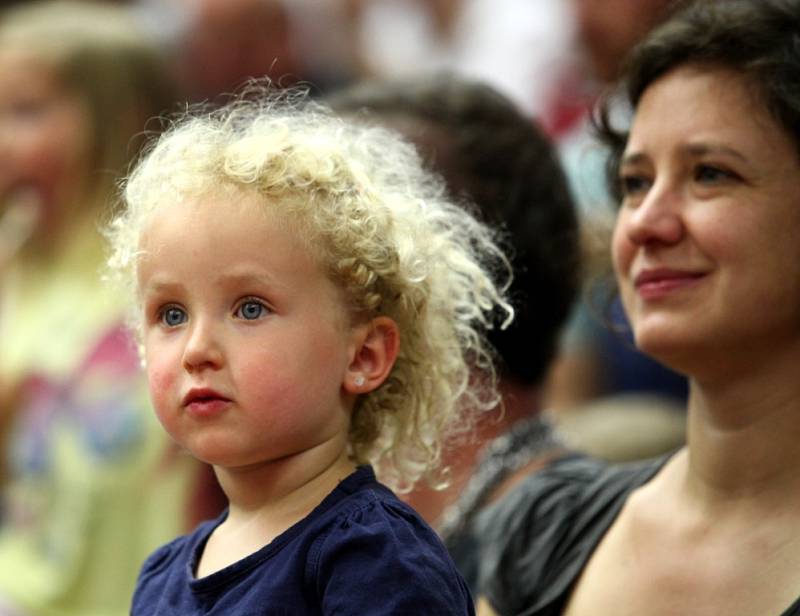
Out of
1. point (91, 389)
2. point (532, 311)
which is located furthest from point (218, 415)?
point (91, 389)

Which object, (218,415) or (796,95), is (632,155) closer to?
(796,95)

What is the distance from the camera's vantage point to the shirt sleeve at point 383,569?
1.46 meters

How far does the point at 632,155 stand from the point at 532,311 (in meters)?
0.54

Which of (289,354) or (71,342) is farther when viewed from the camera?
(71,342)

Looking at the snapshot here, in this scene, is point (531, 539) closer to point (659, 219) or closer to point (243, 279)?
point (659, 219)

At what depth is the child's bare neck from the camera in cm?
A: 160

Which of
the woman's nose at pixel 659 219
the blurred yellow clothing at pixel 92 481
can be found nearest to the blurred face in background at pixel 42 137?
the blurred yellow clothing at pixel 92 481

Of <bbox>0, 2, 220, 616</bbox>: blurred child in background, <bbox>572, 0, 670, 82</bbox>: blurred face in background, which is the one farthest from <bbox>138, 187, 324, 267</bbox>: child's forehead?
<bbox>572, 0, 670, 82</bbox>: blurred face in background

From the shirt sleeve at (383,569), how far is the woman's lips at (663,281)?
20.9 inches

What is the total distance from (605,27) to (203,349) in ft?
7.69

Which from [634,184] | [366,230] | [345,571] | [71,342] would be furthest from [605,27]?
[345,571]

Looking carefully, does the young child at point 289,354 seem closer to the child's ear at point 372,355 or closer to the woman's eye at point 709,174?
the child's ear at point 372,355

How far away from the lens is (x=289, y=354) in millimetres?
1548

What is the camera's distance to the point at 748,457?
76.2 inches
